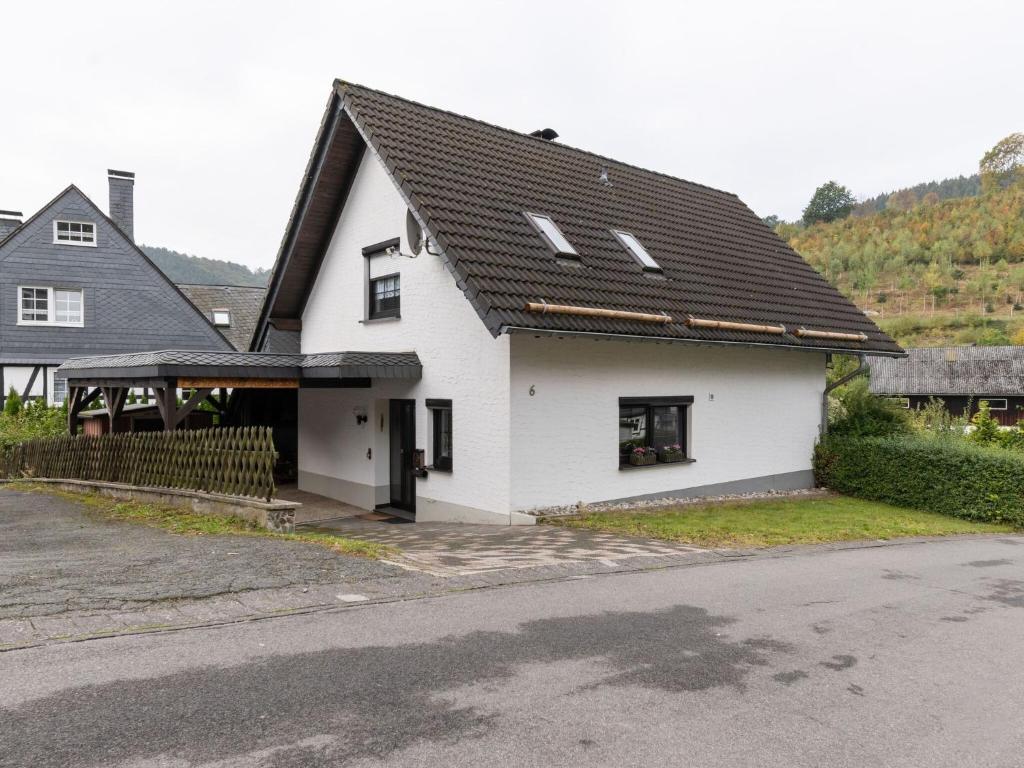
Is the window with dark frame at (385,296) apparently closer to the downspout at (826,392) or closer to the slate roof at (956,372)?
the downspout at (826,392)

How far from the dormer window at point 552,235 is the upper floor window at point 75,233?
22.1 metres

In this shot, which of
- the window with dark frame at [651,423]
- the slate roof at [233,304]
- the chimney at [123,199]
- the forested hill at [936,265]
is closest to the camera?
the window with dark frame at [651,423]

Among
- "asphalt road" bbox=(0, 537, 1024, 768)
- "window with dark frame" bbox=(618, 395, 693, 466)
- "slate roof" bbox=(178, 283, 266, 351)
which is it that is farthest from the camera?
"slate roof" bbox=(178, 283, 266, 351)

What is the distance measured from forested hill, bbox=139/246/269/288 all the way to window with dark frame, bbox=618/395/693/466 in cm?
7603

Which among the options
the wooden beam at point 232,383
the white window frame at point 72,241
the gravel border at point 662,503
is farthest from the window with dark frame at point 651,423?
the white window frame at point 72,241

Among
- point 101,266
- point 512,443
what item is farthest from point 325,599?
point 101,266

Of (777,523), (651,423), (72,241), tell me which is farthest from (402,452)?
(72,241)

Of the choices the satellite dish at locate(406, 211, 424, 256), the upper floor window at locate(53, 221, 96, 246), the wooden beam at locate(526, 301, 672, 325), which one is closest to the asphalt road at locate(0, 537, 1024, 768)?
the wooden beam at locate(526, 301, 672, 325)

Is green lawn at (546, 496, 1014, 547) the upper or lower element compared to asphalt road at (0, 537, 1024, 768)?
lower

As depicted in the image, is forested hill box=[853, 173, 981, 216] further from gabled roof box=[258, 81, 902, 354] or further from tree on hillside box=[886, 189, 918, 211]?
gabled roof box=[258, 81, 902, 354]

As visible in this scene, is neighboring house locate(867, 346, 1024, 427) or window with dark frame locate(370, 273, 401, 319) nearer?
window with dark frame locate(370, 273, 401, 319)

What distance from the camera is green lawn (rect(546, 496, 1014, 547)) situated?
1059 centimetres

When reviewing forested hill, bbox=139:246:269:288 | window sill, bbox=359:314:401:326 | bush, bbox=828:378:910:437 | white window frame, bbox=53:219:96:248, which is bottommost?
bush, bbox=828:378:910:437

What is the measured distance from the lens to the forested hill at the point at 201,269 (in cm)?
8734
